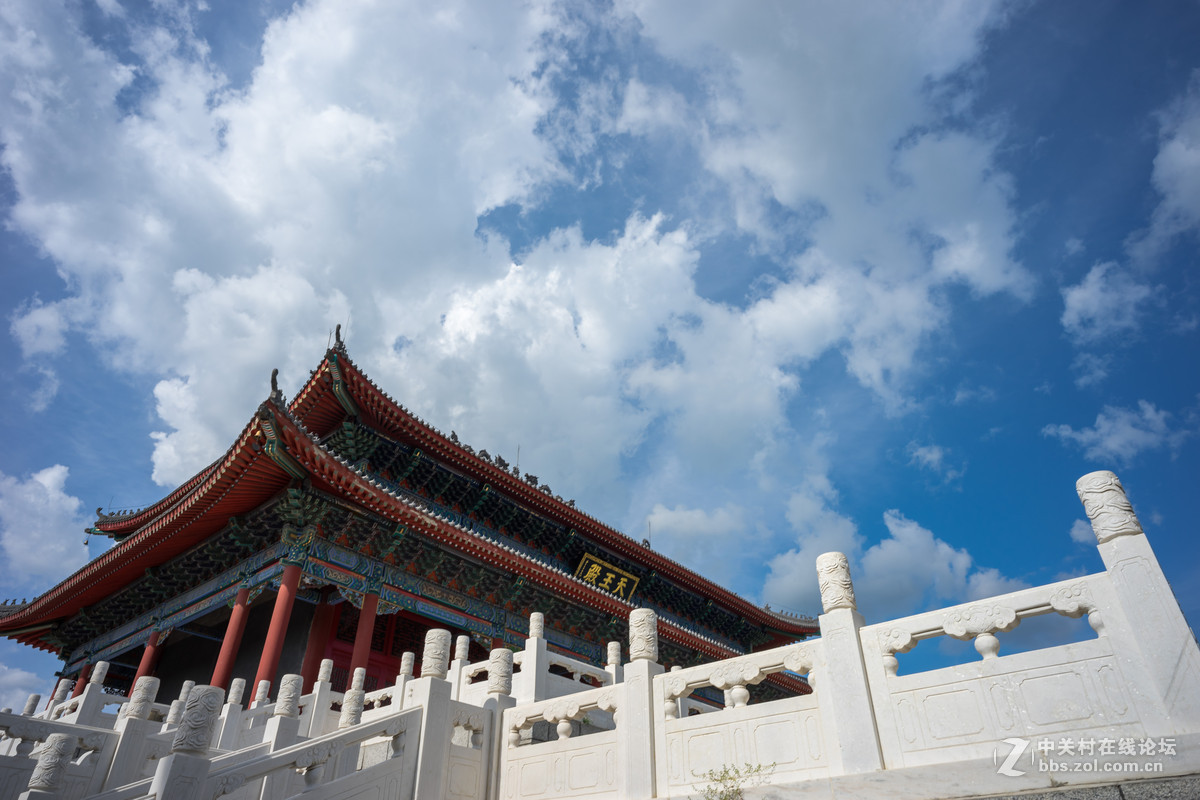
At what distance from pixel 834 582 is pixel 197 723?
195 inches

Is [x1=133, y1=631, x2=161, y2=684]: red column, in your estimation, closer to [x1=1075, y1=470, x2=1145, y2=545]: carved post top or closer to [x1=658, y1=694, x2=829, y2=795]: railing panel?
[x1=658, y1=694, x2=829, y2=795]: railing panel

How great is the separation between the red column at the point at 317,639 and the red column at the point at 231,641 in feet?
4.90

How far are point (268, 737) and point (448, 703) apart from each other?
236 centimetres

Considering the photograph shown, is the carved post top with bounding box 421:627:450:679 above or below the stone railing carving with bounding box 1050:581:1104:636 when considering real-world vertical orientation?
above

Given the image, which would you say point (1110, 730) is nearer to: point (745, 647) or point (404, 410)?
point (404, 410)

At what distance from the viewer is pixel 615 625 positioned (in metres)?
18.4

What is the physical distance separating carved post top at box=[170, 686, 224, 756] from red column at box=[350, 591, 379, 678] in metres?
7.92

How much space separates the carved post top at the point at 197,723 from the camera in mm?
5336

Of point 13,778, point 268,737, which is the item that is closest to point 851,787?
point 268,737

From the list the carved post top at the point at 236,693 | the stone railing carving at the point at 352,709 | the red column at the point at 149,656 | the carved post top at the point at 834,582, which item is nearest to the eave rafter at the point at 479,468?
the red column at the point at 149,656

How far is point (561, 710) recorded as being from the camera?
24.4ft

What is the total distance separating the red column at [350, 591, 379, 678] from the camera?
43.2 ft
